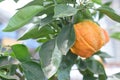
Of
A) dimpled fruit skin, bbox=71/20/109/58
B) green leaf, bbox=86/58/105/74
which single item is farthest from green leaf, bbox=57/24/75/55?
green leaf, bbox=86/58/105/74

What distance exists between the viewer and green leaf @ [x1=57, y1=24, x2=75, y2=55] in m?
0.64

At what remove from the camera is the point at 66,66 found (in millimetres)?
723

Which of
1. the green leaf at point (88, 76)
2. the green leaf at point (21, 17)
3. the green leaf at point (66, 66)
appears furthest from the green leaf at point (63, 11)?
the green leaf at point (88, 76)

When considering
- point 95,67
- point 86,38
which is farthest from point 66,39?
point 95,67

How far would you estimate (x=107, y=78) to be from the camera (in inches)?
32.6

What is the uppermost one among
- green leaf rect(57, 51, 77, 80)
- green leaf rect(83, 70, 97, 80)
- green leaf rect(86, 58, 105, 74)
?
green leaf rect(57, 51, 77, 80)

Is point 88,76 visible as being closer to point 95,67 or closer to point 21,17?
point 95,67

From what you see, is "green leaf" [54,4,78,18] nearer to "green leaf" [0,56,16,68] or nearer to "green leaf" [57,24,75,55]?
"green leaf" [57,24,75,55]

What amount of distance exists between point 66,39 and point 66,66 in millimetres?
87

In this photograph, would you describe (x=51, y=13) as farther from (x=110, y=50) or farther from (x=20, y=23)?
(x=110, y=50)

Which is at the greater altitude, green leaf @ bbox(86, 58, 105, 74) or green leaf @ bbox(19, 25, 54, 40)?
green leaf @ bbox(19, 25, 54, 40)

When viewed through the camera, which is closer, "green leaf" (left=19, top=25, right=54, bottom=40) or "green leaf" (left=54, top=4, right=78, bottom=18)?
"green leaf" (left=54, top=4, right=78, bottom=18)

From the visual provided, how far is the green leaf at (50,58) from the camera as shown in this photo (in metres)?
0.63

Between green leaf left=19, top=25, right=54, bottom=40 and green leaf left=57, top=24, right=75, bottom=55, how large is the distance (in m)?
0.07
